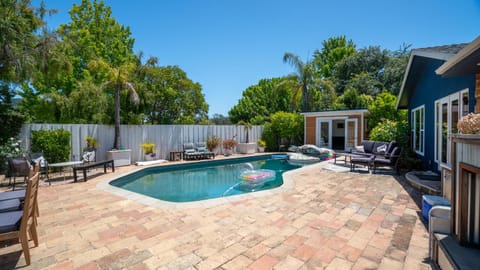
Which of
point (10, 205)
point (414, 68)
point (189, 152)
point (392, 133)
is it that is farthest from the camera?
point (189, 152)

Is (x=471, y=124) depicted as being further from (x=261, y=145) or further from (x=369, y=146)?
(x=261, y=145)

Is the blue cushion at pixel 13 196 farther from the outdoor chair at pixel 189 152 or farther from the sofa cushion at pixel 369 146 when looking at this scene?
the sofa cushion at pixel 369 146

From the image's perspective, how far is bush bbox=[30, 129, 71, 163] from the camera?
7621 millimetres

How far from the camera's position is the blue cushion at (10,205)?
9.33ft

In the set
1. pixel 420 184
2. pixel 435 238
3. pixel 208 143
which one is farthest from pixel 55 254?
pixel 208 143

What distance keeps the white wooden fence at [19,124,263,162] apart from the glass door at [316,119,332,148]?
16.4ft

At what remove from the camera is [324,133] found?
14797mm

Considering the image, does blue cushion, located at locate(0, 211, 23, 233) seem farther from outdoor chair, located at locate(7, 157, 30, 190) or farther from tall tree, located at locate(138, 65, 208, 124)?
tall tree, located at locate(138, 65, 208, 124)

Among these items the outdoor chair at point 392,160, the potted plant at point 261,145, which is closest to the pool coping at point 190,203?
the outdoor chair at point 392,160

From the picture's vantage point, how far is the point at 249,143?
45.4 ft

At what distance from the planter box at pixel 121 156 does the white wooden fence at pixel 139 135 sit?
571mm

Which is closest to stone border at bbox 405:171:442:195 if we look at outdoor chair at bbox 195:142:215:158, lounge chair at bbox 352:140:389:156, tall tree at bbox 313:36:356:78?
lounge chair at bbox 352:140:389:156

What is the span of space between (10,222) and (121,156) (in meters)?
7.33

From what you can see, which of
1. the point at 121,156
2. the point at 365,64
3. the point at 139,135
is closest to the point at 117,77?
the point at 139,135
